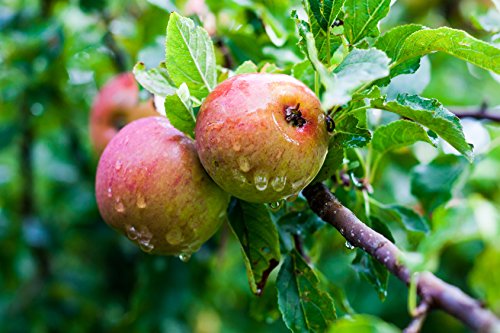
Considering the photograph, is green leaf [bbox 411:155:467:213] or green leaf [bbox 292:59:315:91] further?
green leaf [bbox 411:155:467:213]

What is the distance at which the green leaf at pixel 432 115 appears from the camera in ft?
3.16

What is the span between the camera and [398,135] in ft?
3.83

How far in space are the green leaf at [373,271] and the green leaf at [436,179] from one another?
0.31 meters

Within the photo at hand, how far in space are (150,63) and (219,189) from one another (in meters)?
0.52

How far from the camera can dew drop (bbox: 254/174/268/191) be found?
97 centimetres

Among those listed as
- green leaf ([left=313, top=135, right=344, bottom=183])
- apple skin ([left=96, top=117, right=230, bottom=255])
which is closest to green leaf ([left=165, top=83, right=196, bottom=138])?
apple skin ([left=96, top=117, right=230, bottom=255])

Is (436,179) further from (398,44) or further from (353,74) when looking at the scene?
(353,74)

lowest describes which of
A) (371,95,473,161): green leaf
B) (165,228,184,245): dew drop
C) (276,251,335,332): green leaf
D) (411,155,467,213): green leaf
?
(411,155,467,213): green leaf

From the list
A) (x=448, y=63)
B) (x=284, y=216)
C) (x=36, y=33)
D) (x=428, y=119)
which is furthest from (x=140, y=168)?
(x=448, y=63)

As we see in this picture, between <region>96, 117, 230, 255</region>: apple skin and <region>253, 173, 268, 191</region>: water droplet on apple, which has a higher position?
<region>253, 173, 268, 191</region>: water droplet on apple

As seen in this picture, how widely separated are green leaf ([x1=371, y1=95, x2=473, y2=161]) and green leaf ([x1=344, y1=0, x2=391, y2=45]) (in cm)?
14

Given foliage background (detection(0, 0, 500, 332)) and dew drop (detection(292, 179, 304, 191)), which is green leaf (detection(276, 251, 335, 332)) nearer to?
dew drop (detection(292, 179, 304, 191))

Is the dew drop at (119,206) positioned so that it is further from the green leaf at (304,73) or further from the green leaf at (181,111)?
the green leaf at (304,73)

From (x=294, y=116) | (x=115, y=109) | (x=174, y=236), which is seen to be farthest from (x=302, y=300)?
(x=115, y=109)
